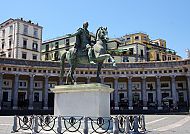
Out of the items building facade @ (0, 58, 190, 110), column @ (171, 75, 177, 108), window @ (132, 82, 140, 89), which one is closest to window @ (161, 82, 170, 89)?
building facade @ (0, 58, 190, 110)

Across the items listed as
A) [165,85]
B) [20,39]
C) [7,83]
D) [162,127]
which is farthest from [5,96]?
[162,127]

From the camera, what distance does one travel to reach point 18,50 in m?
70.8

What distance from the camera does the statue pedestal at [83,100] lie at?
18.1 meters

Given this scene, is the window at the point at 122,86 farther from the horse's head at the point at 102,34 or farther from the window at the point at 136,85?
the horse's head at the point at 102,34

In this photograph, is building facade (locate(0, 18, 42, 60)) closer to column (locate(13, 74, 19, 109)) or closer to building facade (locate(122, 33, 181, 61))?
column (locate(13, 74, 19, 109))

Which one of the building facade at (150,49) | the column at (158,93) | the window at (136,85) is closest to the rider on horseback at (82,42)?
the column at (158,93)

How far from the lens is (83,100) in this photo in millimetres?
18547

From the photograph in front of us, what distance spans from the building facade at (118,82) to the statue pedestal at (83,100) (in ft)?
140

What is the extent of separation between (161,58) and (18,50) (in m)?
51.8

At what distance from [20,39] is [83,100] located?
57.9 meters

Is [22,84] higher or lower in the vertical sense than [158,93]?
higher

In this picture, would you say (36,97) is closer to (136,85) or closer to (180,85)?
(136,85)

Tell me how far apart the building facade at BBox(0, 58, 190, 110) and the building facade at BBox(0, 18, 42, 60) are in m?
9.84

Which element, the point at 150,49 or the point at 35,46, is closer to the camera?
the point at 35,46
